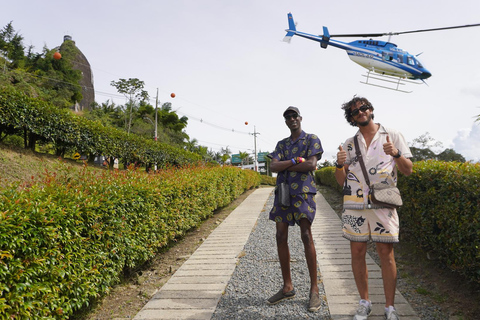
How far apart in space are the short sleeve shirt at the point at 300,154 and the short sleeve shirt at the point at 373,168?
16.5 inches

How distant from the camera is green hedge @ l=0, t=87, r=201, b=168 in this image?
395 inches

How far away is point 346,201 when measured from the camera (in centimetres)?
287

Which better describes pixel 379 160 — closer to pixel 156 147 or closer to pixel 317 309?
pixel 317 309

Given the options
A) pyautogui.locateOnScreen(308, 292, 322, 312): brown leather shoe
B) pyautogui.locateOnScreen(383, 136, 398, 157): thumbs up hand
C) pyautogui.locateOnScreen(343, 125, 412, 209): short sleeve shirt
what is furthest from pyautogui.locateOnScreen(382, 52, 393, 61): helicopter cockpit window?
pyautogui.locateOnScreen(308, 292, 322, 312): brown leather shoe

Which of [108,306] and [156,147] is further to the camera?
[156,147]

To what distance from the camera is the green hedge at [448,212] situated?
10.2 feet

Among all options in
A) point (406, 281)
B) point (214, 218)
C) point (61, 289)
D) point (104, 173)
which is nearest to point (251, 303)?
point (61, 289)

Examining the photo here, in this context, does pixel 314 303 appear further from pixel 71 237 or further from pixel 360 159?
pixel 71 237

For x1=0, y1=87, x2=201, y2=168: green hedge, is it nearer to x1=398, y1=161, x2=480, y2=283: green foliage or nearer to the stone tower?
x1=398, y1=161, x2=480, y2=283: green foliage

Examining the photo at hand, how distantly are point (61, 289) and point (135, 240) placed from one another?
133 cm

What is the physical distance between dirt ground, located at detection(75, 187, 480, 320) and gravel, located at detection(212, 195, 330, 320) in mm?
994

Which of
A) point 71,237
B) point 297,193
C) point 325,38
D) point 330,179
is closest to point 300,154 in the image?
point 297,193

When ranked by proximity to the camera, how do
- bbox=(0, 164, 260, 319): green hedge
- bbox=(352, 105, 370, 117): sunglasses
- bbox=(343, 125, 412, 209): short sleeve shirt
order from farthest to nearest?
bbox=(352, 105, 370, 117): sunglasses
bbox=(343, 125, 412, 209): short sleeve shirt
bbox=(0, 164, 260, 319): green hedge

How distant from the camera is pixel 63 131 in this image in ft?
38.6
